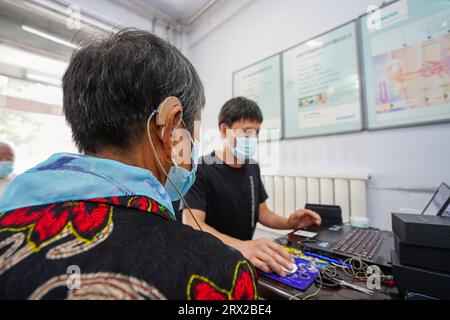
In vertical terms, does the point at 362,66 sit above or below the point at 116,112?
above

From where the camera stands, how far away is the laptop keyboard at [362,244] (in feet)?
2.12

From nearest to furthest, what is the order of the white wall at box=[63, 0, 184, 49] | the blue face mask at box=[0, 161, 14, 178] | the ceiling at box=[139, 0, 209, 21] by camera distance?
1. the blue face mask at box=[0, 161, 14, 178]
2. the white wall at box=[63, 0, 184, 49]
3. the ceiling at box=[139, 0, 209, 21]

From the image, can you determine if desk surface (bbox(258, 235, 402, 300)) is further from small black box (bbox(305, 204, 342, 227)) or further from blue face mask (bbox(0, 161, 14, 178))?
blue face mask (bbox(0, 161, 14, 178))

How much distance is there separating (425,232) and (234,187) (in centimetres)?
82

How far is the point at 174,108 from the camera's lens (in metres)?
0.43

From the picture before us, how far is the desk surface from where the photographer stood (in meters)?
0.46

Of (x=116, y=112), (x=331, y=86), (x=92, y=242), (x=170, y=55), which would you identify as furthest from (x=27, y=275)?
(x=331, y=86)

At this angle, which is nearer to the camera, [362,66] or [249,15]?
[362,66]

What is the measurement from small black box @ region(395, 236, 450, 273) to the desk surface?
84 millimetres

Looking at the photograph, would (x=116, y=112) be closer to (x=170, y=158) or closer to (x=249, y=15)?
(x=170, y=158)

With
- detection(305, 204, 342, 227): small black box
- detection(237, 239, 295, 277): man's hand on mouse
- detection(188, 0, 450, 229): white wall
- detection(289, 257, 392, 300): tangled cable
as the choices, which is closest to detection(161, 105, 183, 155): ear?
detection(237, 239, 295, 277): man's hand on mouse

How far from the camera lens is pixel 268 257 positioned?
57 cm

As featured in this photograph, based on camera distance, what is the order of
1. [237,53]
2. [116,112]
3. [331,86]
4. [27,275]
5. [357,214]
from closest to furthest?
[27,275] → [116,112] → [357,214] → [331,86] → [237,53]

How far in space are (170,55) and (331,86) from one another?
1349mm
